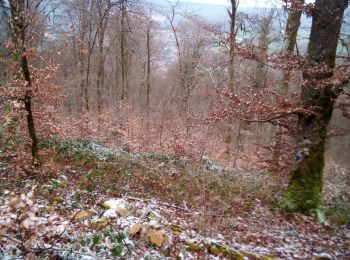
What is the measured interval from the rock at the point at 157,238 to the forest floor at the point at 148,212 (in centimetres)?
2

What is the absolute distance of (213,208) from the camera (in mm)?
8258

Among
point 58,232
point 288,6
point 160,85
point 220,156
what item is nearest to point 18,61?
point 58,232

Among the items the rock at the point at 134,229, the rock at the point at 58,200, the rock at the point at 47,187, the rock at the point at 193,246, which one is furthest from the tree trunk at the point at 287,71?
the rock at the point at 47,187

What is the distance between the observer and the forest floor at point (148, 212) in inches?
200

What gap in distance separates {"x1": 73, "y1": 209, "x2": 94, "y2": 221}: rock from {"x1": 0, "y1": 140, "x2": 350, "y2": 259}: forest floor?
0.06ft

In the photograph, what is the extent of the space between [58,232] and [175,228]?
2211 mm

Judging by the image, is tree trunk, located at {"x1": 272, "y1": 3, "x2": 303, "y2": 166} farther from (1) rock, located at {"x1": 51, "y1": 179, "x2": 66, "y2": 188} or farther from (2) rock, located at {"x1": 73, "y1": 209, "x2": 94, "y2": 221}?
(1) rock, located at {"x1": 51, "y1": 179, "x2": 66, "y2": 188}

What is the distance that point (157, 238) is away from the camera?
19.0 ft

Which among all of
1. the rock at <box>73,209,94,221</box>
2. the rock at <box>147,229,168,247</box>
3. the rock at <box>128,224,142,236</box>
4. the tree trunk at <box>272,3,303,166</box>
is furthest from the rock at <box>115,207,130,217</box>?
the tree trunk at <box>272,3,303,166</box>

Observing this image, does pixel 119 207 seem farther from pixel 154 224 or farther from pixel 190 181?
pixel 190 181

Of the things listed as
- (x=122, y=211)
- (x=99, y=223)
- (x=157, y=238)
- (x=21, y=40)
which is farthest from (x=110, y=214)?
(x=21, y=40)

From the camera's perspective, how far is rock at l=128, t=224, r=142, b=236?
19.6 feet

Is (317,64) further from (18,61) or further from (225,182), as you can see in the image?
(18,61)

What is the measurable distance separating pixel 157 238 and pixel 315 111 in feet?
14.7
